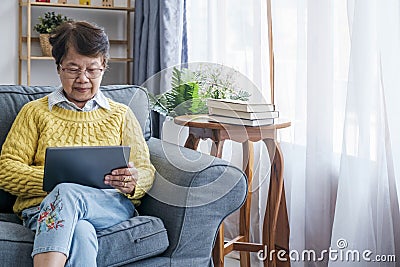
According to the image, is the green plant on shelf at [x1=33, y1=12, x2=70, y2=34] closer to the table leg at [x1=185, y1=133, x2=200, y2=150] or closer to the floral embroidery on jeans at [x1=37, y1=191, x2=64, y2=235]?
the table leg at [x1=185, y1=133, x2=200, y2=150]

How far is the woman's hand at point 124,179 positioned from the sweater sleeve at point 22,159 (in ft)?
0.75

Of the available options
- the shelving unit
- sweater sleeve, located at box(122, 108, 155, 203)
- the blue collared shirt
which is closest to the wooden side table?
sweater sleeve, located at box(122, 108, 155, 203)

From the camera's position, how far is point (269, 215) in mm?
2676

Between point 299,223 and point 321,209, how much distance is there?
124 mm

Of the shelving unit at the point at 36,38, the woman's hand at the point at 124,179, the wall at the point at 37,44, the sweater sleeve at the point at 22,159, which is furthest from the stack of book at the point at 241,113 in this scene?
the wall at the point at 37,44

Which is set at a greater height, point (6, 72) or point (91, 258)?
point (6, 72)

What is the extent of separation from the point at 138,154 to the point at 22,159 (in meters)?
0.38

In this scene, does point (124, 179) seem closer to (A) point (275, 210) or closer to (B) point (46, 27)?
(A) point (275, 210)

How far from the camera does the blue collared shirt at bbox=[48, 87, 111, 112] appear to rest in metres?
2.21

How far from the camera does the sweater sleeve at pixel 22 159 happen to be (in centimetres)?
207

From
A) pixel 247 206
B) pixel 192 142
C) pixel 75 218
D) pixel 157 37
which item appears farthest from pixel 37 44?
pixel 75 218

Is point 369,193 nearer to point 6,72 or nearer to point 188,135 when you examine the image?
point 188,135

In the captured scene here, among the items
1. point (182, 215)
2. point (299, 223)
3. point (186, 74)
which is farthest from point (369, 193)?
point (186, 74)

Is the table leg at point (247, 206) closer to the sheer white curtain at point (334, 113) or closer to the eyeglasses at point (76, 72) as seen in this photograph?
the sheer white curtain at point (334, 113)
